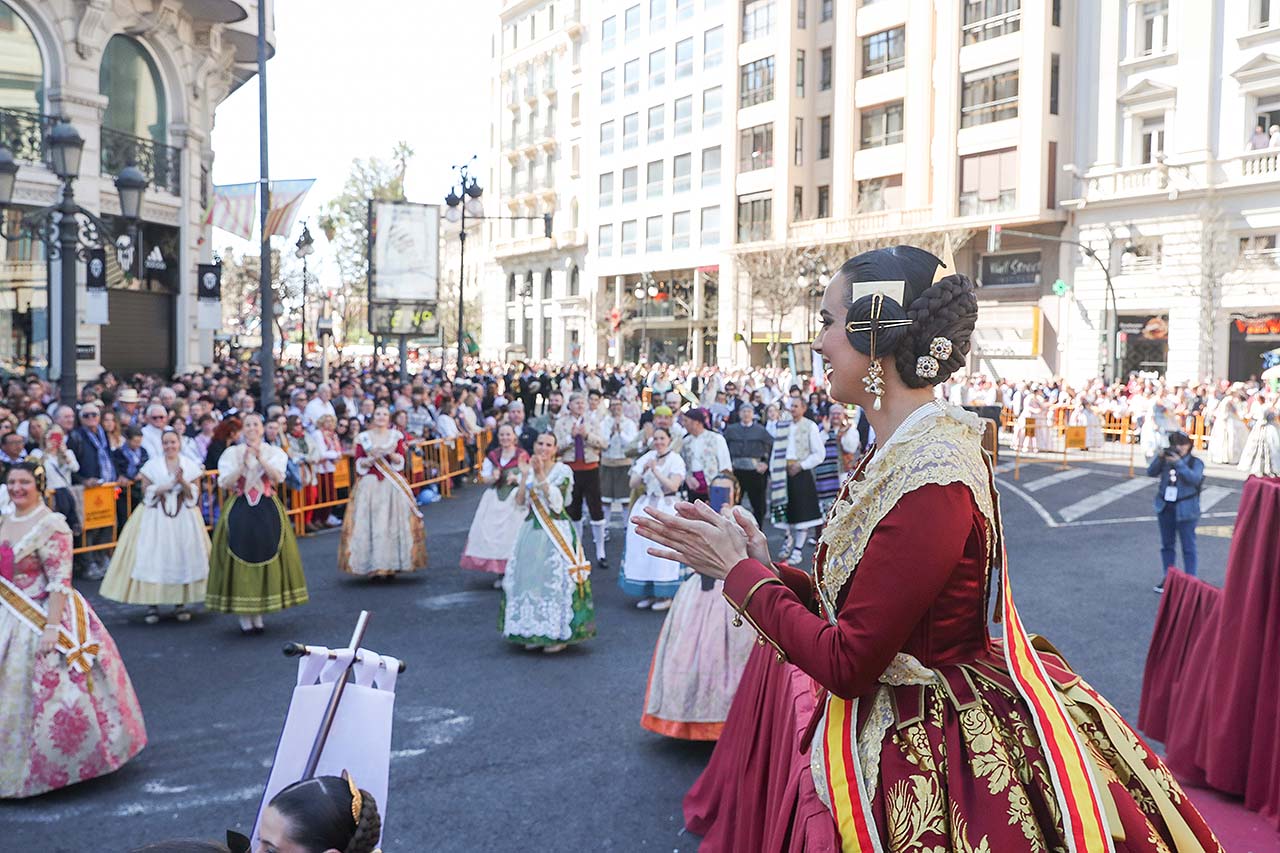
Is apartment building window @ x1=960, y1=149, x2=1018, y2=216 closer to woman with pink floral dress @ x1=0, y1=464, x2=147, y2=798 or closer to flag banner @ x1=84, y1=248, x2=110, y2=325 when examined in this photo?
flag banner @ x1=84, y1=248, x2=110, y2=325

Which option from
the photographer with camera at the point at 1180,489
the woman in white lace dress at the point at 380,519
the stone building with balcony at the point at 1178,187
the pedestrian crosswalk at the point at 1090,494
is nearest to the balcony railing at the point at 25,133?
the woman in white lace dress at the point at 380,519

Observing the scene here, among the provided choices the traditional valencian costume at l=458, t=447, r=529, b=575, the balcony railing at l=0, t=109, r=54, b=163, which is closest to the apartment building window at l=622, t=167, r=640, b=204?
the balcony railing at l=0, t=109, r=54, b=163

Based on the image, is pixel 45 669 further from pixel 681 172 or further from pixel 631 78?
pixel 631 78

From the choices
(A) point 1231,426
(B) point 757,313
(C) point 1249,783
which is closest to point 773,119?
(B) point 757,313

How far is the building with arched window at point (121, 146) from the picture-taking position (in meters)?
20.9

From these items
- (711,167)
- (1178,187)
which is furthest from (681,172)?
(1178,187)

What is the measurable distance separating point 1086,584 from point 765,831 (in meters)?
9.44

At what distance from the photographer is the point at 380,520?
11523mm

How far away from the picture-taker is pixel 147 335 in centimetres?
2519

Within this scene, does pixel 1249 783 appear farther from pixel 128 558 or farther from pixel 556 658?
pixel 128 558

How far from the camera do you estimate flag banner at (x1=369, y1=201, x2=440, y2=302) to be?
99.3 feet

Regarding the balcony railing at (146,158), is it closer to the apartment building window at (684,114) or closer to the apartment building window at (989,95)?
the apartment building window at (989,95)

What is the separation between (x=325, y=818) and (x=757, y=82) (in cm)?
5231

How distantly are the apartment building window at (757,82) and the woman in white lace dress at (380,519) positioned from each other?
42520 mm
